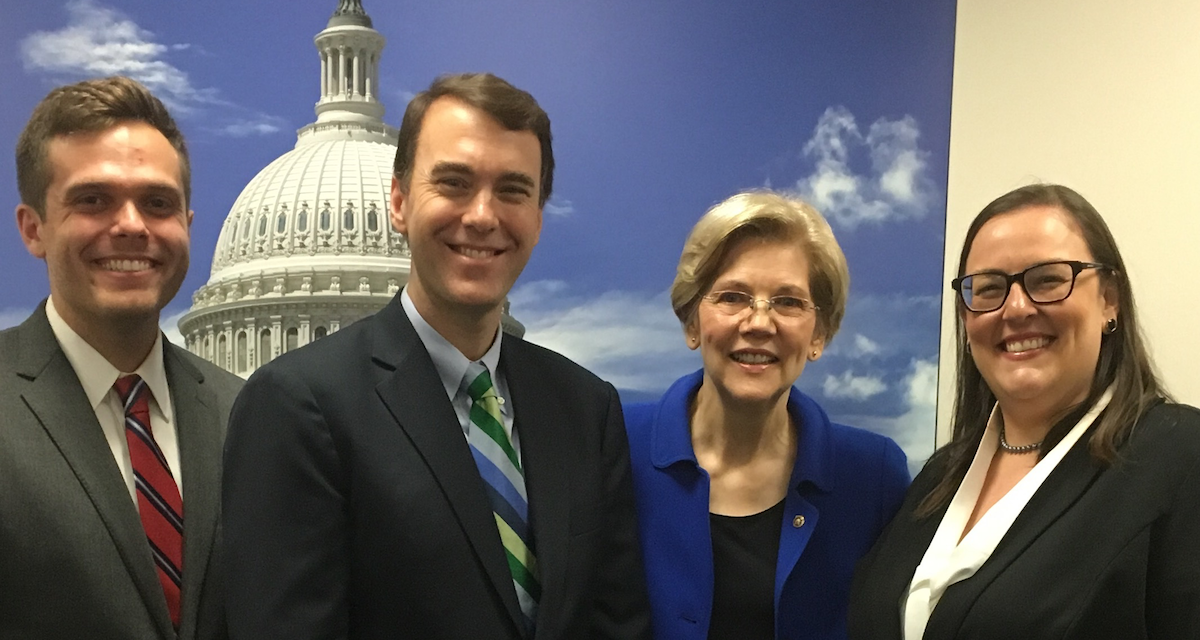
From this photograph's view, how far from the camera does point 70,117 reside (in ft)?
6.27

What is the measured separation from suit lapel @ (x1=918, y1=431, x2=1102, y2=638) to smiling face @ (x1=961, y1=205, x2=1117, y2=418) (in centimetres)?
12

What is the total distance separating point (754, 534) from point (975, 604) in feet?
1.67

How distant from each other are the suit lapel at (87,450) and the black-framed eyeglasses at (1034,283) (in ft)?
5.37

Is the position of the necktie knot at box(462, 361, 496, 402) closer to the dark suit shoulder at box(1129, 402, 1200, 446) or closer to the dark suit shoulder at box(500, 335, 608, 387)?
the dark suit shoulder at box(500, 335, 608, 387)

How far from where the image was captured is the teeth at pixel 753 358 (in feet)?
6.90

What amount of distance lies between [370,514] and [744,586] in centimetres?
87

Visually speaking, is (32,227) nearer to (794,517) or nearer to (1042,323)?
(794,517)

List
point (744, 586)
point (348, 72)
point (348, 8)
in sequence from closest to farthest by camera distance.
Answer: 1. point (744, 586)
2. point (348, 72)
3. point (348, 8)

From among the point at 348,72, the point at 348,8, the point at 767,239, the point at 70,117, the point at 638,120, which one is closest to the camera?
the point at 70,117

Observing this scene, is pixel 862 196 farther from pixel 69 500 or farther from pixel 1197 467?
A: pixel 69 500

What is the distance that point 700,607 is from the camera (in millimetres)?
2023

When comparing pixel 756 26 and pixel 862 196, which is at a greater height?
pixel 756 26

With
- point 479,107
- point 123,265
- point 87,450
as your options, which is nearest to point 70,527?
point 87,450

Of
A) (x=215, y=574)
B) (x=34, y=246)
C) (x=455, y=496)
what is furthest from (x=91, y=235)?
(x=455, y=496)
